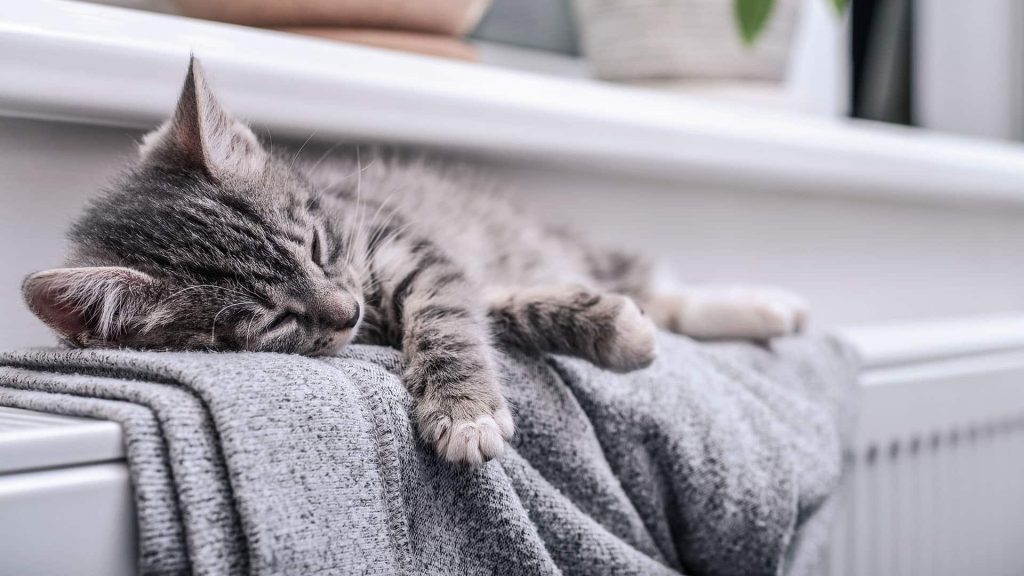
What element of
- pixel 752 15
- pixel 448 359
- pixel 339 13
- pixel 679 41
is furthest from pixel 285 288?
pixel 679 41

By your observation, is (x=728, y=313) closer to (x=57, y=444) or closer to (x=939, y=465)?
(x=939, y=465)

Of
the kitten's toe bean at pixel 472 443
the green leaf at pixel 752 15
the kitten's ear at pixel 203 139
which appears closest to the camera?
the kitten's toe bean at pixel 472 443

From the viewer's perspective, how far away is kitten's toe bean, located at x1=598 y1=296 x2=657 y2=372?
0.70 m

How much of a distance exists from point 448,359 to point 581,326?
0.42 ft

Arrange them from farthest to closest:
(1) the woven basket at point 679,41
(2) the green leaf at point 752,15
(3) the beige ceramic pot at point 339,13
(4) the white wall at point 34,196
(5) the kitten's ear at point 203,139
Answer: (1) the woven basket at point 679,41
(2) the green leaf at point 752,15
(3) the beige ceramic pot at point 339,13
(4) the white wall at point 34,196
(5) the kitten's ear at point 203,139

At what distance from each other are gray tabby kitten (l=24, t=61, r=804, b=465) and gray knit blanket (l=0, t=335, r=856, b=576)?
0.03 m

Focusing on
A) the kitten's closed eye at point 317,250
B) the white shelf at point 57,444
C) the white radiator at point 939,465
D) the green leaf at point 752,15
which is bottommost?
the white radiator at point 939,465

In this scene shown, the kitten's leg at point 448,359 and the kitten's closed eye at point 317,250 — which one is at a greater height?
the kitten's closed eye at point 317,250

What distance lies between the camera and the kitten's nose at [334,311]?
0.68 meters

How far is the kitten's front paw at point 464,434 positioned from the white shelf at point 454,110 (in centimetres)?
39

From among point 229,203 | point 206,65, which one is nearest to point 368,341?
point 229,203

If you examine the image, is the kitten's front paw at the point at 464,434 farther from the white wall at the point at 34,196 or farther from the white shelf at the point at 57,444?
the white wall at the point at 34,196

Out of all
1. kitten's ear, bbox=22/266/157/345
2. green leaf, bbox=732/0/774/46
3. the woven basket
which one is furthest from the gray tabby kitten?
the woven basket

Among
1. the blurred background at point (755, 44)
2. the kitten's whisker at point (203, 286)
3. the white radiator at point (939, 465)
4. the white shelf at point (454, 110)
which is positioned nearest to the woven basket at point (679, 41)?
the blurred background at point (755, 44)
